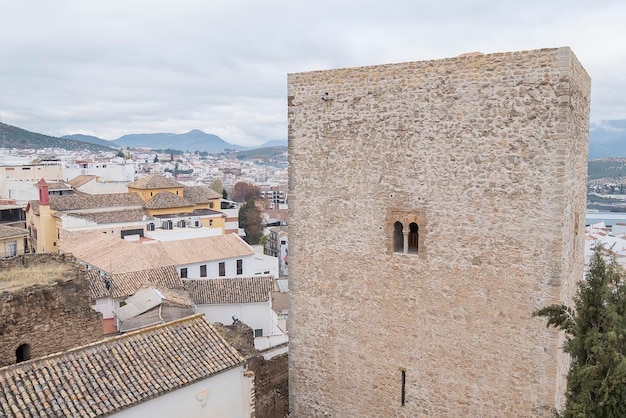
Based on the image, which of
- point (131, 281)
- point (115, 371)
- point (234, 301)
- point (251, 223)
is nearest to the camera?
point (115, 371)

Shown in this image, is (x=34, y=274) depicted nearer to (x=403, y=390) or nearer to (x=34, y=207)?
(x=403, y=390)

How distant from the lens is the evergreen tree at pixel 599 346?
4.91 meters

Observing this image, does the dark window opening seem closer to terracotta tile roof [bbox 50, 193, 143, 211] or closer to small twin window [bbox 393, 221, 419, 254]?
small twin window [bbox 393, 221, 419, 254]

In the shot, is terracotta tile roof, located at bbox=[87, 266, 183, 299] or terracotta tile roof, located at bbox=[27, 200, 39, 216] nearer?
terracotta tile roof, located at bbox=[87, 266, 183, 299]

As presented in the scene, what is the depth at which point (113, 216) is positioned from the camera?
1231 inches

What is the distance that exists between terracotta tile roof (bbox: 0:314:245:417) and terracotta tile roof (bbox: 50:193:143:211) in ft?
88.0

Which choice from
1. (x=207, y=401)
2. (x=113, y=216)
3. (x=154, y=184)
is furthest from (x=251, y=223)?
(x=207, y=401)

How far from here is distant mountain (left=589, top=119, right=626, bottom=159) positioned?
15599cm

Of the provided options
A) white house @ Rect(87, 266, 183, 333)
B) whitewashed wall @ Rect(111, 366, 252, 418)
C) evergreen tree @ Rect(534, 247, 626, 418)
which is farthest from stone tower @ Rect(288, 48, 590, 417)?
white house @ Rect(87, 266, 183, 333)

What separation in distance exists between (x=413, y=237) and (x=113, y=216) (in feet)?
87.0

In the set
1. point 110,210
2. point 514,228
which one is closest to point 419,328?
point 514,228

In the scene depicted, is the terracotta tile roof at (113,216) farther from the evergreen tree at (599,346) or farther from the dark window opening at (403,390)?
the evergreen tree at (599,346)

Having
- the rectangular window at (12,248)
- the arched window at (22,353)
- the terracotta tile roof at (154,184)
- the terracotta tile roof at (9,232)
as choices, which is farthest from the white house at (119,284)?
the terracotta tile roof at (154,184)

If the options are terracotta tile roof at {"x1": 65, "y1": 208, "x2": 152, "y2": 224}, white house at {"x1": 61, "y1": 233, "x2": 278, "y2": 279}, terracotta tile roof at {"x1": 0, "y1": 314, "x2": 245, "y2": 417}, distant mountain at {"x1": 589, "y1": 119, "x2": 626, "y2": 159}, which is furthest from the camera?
distant mountain at {"x1": 589, "y1": 119, "x2": 626, "y2": 159}
